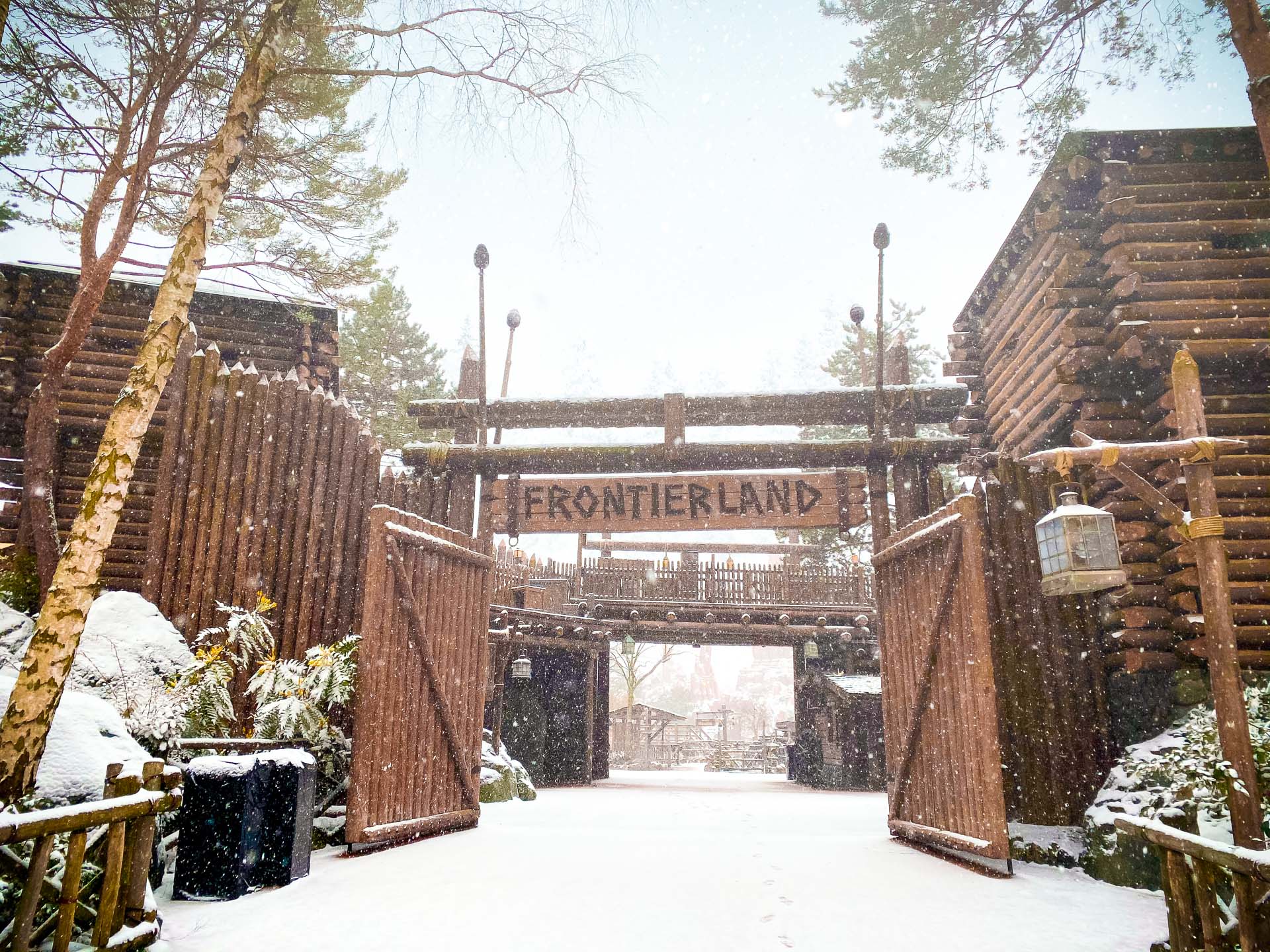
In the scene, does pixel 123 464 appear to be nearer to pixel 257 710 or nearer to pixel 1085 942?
pixel 257 710

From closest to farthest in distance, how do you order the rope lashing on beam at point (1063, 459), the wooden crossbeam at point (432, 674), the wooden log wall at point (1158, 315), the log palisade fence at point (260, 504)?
the rope lashing on beam at point (1063, 459) < the wooden crossbeam at point (432, 674) < the log palisade fence at point (260, 504) < the wooden log wall at point (1158, 315)

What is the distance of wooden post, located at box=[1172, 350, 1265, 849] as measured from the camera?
12.5ft

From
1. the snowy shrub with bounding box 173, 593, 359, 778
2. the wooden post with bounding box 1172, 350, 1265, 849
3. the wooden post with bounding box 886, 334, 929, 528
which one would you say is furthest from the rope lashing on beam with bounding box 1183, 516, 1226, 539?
the snowy shrub with bounding box 173, 593, 359, 778

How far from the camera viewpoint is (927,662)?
6.14 metres

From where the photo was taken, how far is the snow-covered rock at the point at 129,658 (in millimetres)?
4750

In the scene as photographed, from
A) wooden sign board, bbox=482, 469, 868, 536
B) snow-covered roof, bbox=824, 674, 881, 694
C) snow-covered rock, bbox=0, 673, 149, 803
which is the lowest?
snow-covered roof, bbox=824, 674, 881, 694

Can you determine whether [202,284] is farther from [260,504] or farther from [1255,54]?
[1255,54]

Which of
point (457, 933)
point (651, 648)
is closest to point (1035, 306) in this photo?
point (457, 933)

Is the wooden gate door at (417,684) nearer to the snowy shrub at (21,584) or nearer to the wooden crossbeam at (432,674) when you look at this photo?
the wooden crossbeam at (432,674)

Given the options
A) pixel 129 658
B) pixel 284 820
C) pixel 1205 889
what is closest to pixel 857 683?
pixel 1205 889

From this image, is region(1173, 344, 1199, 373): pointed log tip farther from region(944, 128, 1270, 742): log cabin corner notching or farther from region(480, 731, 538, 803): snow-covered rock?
region(480, 731, 538, 803): snow-covered rock

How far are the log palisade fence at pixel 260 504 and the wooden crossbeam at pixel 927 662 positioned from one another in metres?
5.19

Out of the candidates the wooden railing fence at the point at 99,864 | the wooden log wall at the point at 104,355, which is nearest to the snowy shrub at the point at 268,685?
the wooden railing fence at the point at 99,864

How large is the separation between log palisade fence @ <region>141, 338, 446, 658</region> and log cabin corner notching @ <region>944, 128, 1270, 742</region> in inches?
282
